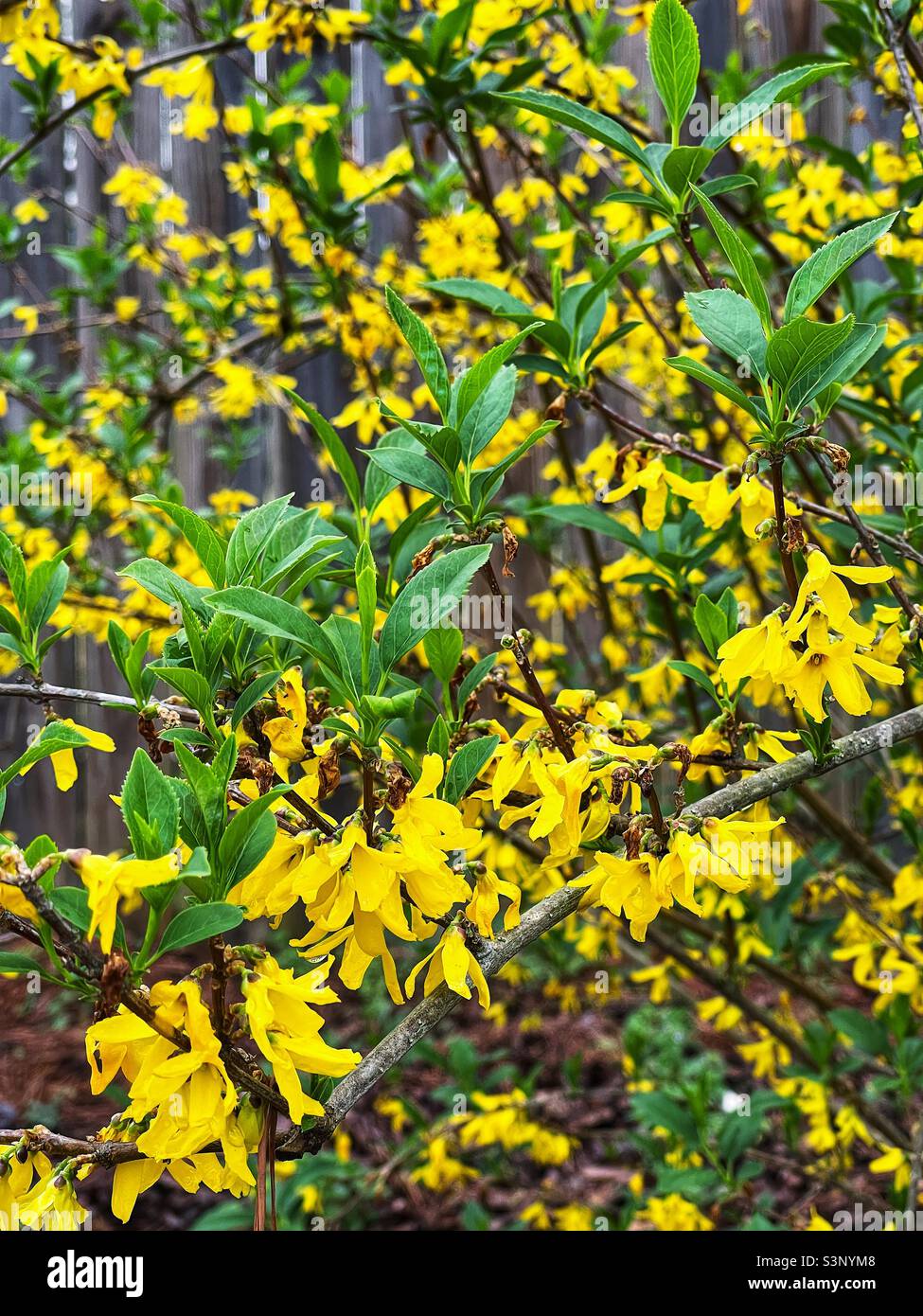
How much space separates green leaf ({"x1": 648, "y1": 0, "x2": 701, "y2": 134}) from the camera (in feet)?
3.66

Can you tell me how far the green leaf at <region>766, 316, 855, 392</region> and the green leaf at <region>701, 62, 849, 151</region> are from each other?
368 millimetres

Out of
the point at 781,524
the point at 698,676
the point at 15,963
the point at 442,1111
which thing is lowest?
the point at 442,1111

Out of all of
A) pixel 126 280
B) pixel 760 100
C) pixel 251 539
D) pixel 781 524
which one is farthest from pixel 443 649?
pixel 126 280

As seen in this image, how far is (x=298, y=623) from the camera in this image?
84 centimetres

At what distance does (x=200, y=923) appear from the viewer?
743mm

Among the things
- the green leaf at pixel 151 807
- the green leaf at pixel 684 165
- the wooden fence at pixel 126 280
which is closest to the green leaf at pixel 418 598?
the green leaf at pixel 151 807

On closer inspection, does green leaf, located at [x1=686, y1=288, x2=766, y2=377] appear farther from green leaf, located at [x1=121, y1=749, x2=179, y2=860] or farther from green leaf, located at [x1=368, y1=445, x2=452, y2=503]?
green leaf, located at [x1=121, y1=749, x2=179, y2=860]

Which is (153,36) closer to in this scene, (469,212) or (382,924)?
(469,212)

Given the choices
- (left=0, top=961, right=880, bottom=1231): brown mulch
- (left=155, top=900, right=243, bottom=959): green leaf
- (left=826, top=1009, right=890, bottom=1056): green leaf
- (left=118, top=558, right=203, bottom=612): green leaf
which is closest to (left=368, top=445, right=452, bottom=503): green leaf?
(left=118, top=558, right=203, bottom=612): green leaf

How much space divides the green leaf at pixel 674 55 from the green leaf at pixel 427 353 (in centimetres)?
43

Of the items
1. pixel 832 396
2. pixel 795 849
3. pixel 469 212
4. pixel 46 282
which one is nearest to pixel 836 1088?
pixel 795 849

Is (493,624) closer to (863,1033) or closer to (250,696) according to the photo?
(250,696)

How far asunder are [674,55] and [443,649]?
0.73 metres

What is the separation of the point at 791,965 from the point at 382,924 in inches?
74.9
